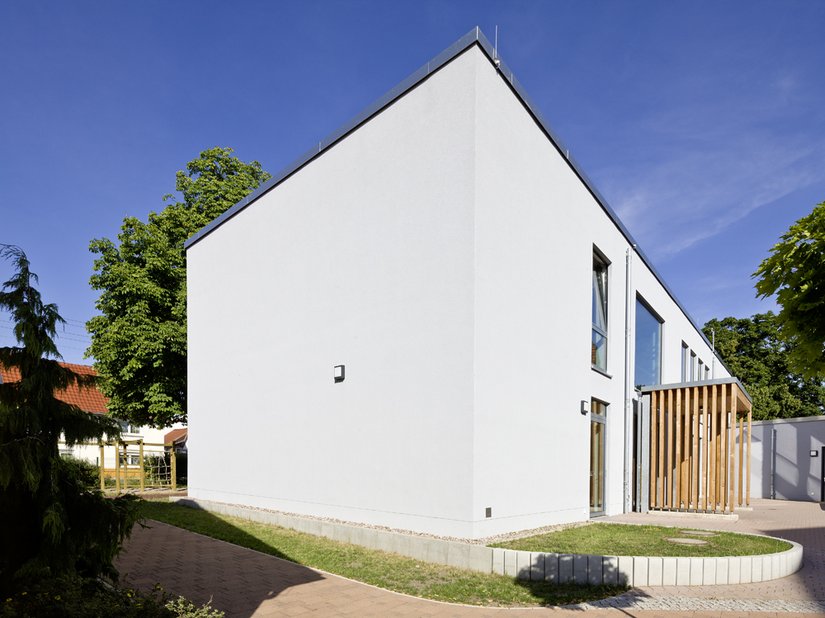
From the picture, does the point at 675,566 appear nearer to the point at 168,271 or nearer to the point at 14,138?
the point at 14,138

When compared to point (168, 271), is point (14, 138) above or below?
above

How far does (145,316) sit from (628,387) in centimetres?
1591

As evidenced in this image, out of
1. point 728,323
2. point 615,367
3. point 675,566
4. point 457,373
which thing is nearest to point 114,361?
point 457,373

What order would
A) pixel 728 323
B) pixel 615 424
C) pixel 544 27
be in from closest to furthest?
1. pixel 544 27
2. pixel 615 424
3. pixel 728 323

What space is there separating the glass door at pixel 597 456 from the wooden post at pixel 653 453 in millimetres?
2180

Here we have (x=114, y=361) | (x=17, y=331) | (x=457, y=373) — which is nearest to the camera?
(x=17, y=331)

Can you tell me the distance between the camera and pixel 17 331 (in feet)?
16.3

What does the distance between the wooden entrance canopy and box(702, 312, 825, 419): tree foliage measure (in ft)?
82.3

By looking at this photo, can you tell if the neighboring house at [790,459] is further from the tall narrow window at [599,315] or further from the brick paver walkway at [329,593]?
the brick paver walkway at [329,593]

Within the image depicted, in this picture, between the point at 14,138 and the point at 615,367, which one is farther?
the point at 615,367

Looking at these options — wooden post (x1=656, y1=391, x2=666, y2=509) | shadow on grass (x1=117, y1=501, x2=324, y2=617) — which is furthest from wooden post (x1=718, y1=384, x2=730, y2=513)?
shadow on grass (x1=117, y1=501, x2=324, y2=617)

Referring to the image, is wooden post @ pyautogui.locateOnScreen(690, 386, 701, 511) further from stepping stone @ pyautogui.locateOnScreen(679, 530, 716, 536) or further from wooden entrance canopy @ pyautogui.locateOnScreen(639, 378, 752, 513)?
stepping stone @ pyautogui.locateOnScreen(679, 530, 716, 536)

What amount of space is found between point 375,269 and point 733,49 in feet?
23.7

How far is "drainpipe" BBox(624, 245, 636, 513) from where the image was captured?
50.2 ft
